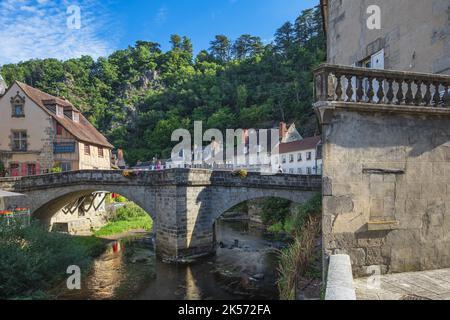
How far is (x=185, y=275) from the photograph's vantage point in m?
15.0

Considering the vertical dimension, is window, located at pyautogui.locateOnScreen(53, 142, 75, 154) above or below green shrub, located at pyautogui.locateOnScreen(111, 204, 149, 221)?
above

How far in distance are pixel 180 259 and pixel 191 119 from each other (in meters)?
57.8

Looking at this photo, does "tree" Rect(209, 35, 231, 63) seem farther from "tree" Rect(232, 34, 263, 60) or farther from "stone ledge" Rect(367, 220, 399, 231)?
"stone ledge" Rect(367, 220, 399, 231)

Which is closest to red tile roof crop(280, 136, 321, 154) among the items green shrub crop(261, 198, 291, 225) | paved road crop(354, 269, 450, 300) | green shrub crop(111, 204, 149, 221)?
green shrub crop(261, 198, 291, 225)

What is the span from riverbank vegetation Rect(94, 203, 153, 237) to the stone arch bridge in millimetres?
6247

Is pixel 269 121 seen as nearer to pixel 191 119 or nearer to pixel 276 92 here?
pixel 276 92

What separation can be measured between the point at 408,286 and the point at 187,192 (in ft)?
44.7

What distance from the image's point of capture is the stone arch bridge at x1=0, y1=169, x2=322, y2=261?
17.1m

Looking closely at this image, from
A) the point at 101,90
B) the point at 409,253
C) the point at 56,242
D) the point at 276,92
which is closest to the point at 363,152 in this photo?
the point at 409,253

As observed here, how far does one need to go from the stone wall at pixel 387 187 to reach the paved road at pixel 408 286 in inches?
11.1

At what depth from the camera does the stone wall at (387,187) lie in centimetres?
589

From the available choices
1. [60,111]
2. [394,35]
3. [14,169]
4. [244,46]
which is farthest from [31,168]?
[244,46]

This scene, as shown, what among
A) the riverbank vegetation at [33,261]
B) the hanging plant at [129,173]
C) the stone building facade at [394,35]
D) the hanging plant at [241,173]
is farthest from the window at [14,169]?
the stone building facade at [394,35]

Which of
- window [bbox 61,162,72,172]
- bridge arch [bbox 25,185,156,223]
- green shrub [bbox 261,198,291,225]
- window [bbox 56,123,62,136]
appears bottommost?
green shrub [bbox 261,198,291,225]
